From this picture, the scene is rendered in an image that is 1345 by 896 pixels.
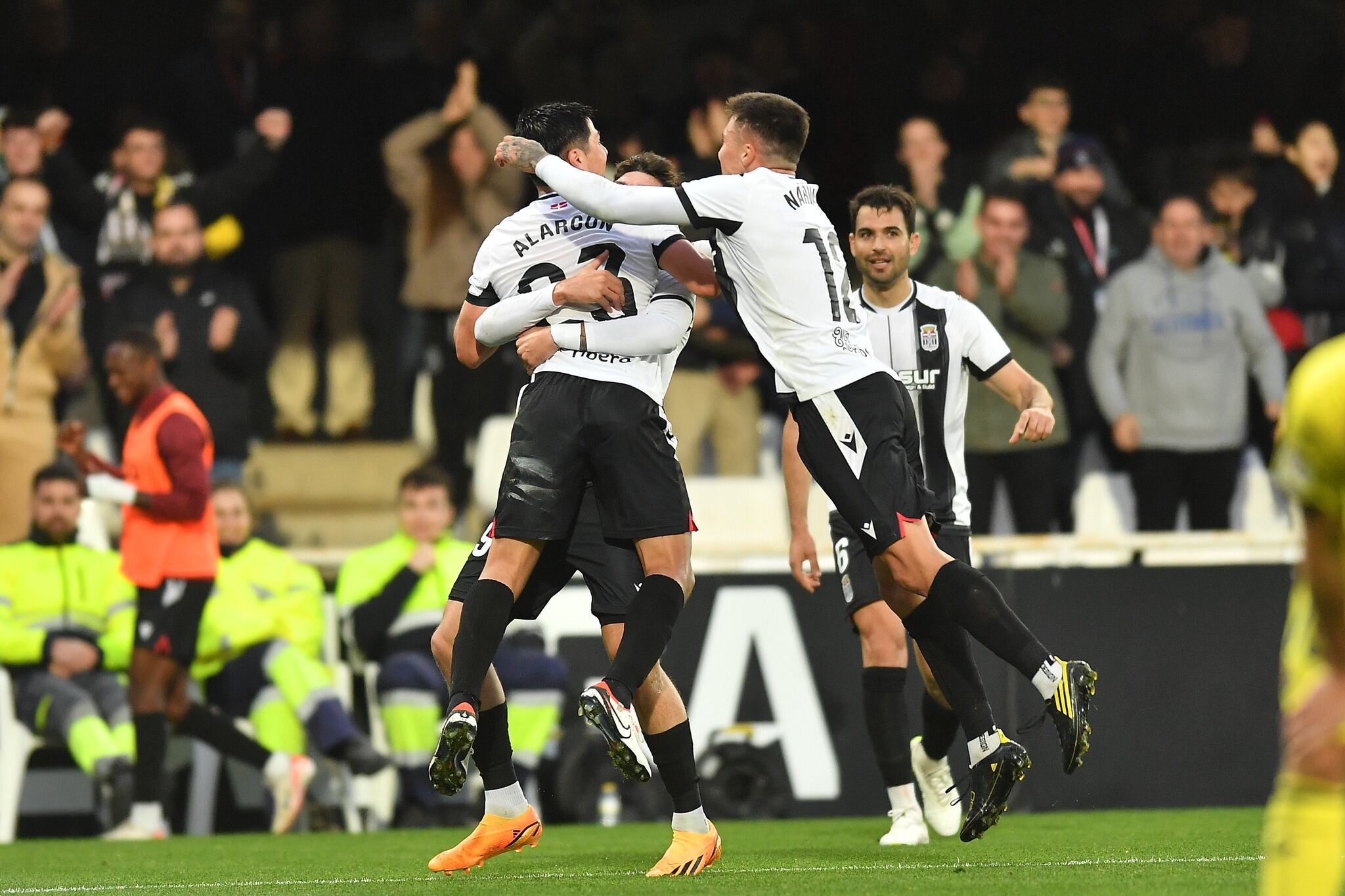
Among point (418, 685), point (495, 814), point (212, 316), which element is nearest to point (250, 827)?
point (418, 685)

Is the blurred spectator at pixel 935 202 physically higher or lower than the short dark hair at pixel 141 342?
higher

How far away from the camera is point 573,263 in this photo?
625 centimetres

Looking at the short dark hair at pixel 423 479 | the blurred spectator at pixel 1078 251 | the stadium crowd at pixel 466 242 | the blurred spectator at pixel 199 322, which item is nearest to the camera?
the short dark hair at pixel 423 479

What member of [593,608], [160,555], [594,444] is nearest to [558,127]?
[594,444]

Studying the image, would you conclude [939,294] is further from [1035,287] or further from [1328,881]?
[1328,881]

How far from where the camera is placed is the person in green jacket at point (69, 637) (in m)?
9.38

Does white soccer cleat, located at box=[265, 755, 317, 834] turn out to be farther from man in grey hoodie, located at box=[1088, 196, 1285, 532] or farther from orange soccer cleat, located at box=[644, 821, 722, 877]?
→ man in grey hoodie, located at box=[1088, 196, 1285, 532]

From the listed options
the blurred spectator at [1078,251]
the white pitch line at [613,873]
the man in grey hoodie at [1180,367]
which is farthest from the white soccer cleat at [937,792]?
the blurred spectator at [1078,251]

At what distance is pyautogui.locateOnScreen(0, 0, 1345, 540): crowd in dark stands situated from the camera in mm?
10969

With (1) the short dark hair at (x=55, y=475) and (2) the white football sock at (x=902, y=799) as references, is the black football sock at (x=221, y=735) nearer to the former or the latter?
(1) the short dark hair at (x=55, y=475)

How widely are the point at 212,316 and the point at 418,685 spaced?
8.76 feet

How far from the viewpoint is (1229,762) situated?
9656 millimetres

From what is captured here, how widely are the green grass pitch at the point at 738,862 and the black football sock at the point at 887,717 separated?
13.2 inches

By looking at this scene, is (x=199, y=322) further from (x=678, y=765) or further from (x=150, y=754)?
(x=678, y=765)
